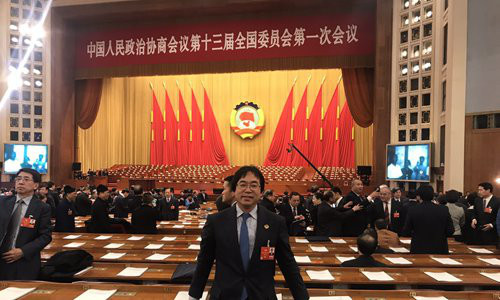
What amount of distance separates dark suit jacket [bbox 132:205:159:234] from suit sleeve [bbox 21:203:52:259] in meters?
2.23

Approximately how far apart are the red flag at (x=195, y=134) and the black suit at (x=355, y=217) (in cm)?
1573

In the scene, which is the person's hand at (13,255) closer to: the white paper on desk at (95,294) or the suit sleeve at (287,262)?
the white paper on desk at (95,294)

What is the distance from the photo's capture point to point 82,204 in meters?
7.38

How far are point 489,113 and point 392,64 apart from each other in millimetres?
3847

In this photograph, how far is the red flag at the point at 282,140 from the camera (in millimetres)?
19719

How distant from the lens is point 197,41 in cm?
1438

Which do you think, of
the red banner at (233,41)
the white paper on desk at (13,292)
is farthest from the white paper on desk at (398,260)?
the red banner at (233,41)

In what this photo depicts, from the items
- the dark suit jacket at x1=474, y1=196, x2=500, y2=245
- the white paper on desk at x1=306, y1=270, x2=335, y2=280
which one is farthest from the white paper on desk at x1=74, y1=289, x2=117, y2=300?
the dark suit jacket at x1=474, y1=196, x2=500, y2=245

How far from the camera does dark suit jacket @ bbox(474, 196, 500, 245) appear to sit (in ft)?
14.6

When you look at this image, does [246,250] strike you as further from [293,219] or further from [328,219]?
[293,219]

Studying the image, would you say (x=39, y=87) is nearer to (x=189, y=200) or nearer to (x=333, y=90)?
(x=189, y=200)

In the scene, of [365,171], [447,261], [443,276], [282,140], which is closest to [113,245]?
[443,276]

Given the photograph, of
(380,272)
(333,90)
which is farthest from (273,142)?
(380,272)

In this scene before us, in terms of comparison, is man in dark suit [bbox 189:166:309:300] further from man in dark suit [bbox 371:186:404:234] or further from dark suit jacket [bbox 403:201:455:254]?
man in dark suit [bbox 371:186:404:234]
